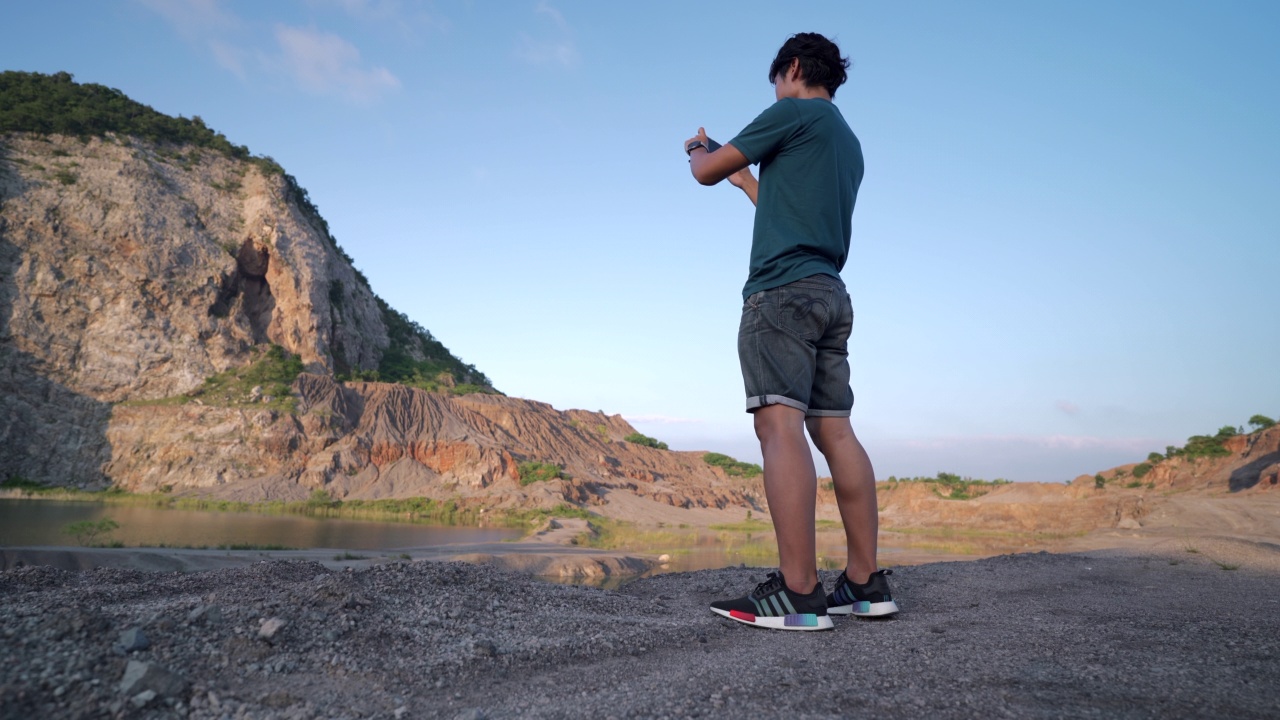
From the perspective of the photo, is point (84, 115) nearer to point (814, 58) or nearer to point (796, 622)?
point (814, 58)

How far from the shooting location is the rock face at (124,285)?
23328 millimetres

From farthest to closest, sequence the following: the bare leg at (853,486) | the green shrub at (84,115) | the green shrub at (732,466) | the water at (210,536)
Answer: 1. the green shrub at (732,466)
2. the green shrub at (84,115)
3. the water at (210,536)
4. the bare leg at (853,486)

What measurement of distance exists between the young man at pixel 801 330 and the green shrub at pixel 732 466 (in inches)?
1373

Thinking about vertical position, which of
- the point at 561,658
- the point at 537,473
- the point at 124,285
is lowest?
the point at 537,473

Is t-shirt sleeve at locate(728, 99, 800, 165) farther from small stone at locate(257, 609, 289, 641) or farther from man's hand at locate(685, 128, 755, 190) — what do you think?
small stone at locate(257, 609, 289, 641)

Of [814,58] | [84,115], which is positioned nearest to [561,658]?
[814,58]

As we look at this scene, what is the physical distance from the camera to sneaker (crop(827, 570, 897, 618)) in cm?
248

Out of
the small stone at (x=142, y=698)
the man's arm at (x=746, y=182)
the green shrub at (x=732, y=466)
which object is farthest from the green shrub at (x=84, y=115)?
the small stone at (x=142, y=698)

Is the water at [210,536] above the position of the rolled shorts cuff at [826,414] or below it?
below

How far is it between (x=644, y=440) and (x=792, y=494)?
3708 centimetres

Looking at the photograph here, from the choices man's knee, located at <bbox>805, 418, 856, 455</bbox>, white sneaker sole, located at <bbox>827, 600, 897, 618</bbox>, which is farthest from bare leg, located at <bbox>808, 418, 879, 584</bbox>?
white sneaker sole, located at <bbox>827, 600, 897, 618</bbox>

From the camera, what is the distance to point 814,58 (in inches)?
111

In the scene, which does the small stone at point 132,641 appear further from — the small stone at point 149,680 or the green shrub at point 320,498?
the green shrub at point 320,498

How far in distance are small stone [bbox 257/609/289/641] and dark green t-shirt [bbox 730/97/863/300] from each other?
5.93 feet
